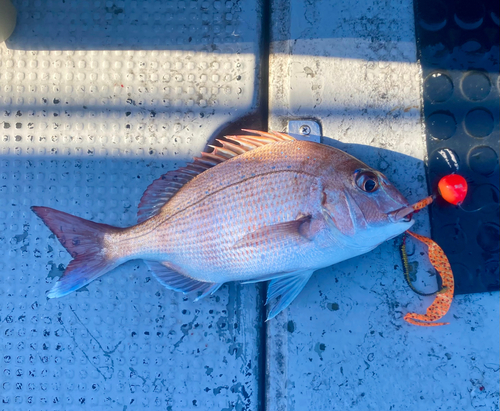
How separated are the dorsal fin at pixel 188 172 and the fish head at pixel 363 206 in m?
0.33

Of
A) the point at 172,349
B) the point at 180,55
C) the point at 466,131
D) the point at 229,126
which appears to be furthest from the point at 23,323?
the point at 466,131

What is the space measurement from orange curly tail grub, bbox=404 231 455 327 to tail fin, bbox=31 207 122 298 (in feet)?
4.61

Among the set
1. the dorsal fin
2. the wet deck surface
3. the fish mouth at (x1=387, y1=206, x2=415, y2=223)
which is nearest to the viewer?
the fish mouth at (x1=387, y1=206, x2=415, y2=223)

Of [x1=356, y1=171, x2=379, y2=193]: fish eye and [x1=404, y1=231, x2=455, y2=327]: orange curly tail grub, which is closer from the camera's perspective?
[x1=356, y1=171, x2=379, y2=193]: fish eye

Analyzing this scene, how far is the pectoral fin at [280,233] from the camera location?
4.38 ft

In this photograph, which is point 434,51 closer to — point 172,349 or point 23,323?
point 172,349

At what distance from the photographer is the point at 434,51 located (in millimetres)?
1682

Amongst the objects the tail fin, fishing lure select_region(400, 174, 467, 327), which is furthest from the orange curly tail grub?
the tail fin

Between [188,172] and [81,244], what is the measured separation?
1.90 feet

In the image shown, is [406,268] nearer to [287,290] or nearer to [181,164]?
[287,290]

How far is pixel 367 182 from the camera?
4.41 ft

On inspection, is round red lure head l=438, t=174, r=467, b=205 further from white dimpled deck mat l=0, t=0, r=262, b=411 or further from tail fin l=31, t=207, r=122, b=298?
tail fin l=31, t=207, r=122, b=298

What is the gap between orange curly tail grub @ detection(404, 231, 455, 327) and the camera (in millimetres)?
1530

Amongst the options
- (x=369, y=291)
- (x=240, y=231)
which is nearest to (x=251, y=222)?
(x=240, y=231)
